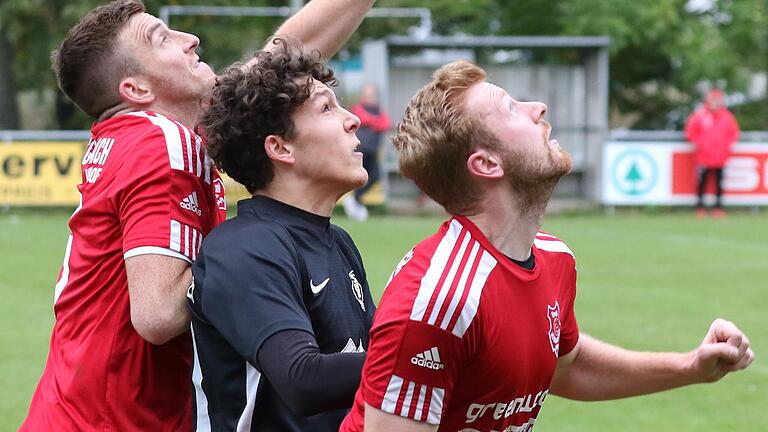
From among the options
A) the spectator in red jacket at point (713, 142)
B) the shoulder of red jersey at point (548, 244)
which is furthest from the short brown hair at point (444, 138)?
the spectator in red jacket at point (713, 142)

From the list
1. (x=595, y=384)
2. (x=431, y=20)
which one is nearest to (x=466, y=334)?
(x=595, y=384)

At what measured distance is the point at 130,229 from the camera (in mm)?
3111

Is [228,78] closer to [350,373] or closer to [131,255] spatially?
[131,255]

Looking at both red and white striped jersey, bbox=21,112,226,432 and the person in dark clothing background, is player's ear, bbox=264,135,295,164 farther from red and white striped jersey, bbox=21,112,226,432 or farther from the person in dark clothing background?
red and white striped jersey, bbox=21,112,226,432

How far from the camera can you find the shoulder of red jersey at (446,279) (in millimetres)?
2631

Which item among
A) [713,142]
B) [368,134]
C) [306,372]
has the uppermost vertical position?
[306,372]

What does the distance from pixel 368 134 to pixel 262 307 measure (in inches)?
678

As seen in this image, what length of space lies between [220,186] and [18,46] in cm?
2510

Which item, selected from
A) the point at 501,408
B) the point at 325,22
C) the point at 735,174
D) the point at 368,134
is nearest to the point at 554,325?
the point at 501,408

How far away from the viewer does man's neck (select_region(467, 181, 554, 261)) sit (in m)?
2.90

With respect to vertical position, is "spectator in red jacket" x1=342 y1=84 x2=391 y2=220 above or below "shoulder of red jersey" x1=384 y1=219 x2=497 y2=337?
below

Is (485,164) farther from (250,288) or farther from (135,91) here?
(135,91)

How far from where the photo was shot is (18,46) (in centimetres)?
2716

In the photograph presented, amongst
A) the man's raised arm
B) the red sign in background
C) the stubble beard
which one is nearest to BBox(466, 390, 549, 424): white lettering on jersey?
the stubble beard
